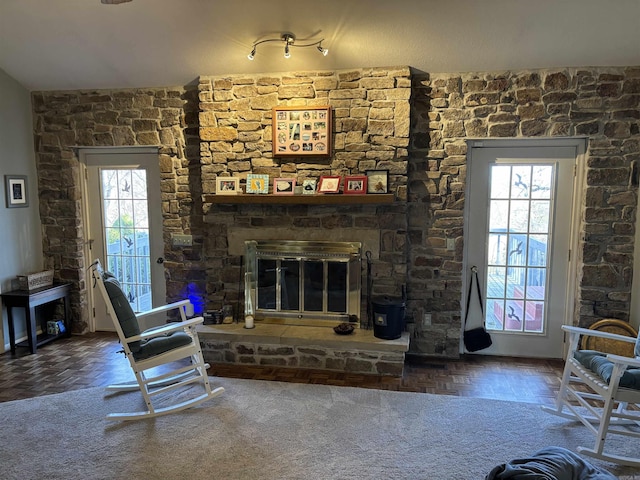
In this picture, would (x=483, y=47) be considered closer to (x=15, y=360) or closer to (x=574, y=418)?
(x=574, y=418)

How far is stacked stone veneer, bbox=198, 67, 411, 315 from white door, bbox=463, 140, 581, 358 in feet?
2.42

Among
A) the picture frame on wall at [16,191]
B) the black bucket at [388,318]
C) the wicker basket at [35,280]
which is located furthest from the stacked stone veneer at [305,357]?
the picture frame on wall at [16,191]

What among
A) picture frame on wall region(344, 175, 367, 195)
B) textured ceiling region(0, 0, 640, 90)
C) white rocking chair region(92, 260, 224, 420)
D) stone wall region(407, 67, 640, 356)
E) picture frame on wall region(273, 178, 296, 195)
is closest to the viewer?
white rocking chair region(92, 260, 224, 420)

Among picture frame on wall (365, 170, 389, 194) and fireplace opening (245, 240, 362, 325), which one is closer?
picture frame on wall (365, 170, 389, 194)

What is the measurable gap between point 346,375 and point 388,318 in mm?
593

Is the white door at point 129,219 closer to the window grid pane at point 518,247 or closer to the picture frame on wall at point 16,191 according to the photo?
the picture frame on wall at point 16,191

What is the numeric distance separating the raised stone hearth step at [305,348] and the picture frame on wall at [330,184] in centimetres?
125

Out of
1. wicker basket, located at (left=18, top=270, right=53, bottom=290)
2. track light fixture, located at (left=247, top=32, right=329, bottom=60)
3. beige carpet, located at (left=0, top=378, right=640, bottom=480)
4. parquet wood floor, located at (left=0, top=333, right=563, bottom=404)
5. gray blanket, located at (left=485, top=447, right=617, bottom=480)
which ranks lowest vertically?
beige carpet, located at (left=0, top=378, right=640, bottom=480)

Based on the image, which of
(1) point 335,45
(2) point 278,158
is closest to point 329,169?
(2) point 278,158

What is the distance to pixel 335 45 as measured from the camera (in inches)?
146

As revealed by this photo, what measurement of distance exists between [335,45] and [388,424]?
9.53 feet

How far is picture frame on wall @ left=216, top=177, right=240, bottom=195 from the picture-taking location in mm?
4199

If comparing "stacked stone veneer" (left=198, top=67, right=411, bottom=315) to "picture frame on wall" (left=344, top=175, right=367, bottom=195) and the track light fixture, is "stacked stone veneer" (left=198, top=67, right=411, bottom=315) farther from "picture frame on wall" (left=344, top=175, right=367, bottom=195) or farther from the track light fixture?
the track light fixture

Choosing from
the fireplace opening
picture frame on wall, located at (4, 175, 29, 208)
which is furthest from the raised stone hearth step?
picture frame on wall, located at (4, 175, 29, 208)
